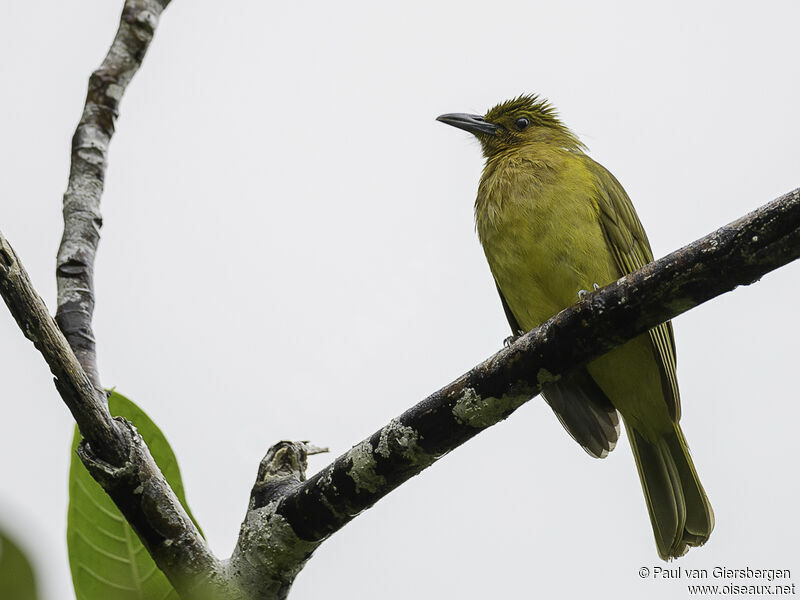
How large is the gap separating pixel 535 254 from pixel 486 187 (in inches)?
23.6

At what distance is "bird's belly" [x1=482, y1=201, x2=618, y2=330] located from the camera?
3562mm

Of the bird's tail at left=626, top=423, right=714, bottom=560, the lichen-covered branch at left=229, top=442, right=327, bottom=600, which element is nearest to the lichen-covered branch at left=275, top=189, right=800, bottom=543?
the lichen-covered branch at left=229, top=442, right=327, bottom=600

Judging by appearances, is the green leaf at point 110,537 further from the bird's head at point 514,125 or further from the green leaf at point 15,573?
the bird's head at point 514,125

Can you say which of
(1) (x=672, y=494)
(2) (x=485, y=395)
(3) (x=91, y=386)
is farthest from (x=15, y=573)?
(1) (x=672, y=494)

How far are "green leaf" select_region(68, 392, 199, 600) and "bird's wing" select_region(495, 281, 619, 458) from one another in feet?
6.20

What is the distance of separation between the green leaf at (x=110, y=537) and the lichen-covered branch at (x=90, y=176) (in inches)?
7.9

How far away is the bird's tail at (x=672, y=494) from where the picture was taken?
3.76 meters

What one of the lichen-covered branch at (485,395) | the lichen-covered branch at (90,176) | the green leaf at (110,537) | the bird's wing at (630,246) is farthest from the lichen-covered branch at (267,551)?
the bird's wing at (630,246)

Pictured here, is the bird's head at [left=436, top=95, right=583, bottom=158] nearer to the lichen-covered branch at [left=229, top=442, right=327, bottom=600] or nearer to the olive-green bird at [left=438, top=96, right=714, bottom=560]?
the olive-green bird at [left=438, top=96, right=714, bottom=560]

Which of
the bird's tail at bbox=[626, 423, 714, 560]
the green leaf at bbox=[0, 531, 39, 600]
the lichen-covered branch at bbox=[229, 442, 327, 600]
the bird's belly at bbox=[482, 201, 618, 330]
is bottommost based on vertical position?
the green leaf at bbox=[0, 531, 39, 600]

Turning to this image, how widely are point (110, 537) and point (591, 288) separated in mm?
2141

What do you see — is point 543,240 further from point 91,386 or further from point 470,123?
point 91,386

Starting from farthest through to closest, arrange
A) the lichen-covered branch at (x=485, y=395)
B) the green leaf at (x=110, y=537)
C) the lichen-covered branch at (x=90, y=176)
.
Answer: the lichen-covered branch at (x=90, y=176) → the lichen-covered branch at (x=485, y=395) → the green leaf at (x=110, y=537)

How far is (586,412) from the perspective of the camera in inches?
152
